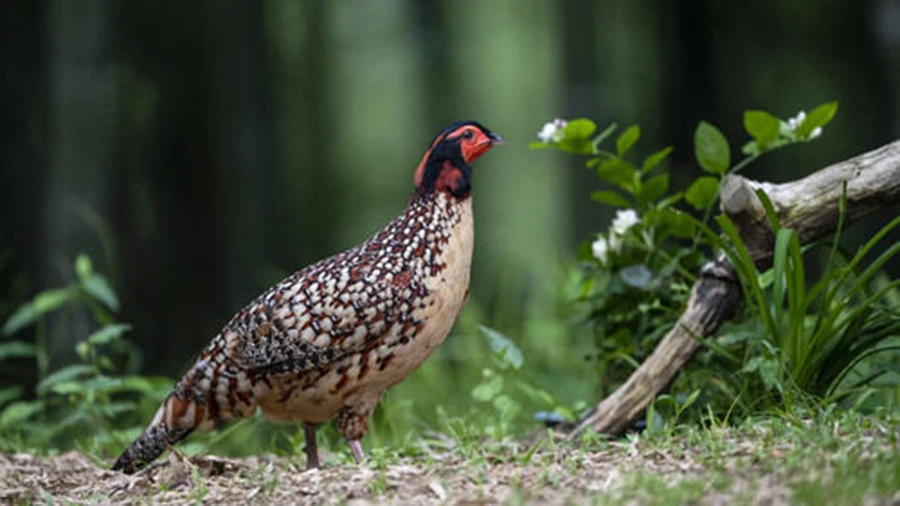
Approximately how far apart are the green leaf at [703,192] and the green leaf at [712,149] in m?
0.07

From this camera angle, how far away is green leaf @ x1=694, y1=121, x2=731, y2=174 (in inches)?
168

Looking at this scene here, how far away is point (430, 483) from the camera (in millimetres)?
3158

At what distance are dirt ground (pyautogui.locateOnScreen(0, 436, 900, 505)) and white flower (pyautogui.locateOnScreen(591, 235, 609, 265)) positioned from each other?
1214mm

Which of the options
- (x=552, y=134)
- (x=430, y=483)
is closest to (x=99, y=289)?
(x=552, y=134)

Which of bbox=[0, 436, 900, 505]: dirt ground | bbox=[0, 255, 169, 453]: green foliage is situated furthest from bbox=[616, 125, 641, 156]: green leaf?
bbox=[0, 255, 169, 453]: green foliage

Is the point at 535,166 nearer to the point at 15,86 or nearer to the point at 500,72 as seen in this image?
the point at 500,72

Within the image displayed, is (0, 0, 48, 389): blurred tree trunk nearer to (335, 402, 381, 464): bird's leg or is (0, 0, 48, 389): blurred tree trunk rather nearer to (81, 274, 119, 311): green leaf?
(81, 274, 119, 311): green leaf

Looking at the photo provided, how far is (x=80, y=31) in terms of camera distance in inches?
284

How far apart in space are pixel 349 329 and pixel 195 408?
2.31 feet

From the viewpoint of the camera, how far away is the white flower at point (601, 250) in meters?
4.62

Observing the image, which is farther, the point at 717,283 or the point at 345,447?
the point at 345,447

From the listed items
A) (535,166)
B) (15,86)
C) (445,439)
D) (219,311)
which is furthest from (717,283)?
(535,166)

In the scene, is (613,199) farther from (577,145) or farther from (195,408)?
(195,408)

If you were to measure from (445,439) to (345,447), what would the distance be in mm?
454
